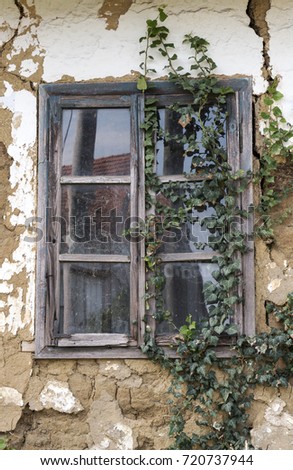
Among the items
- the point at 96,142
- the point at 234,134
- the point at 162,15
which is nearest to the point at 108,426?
the point at 96,142

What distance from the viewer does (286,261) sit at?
3619mm

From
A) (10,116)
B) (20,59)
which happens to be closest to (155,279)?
(10,116)

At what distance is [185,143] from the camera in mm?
3715

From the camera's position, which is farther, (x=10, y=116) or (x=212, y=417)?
(x=10, y=116)

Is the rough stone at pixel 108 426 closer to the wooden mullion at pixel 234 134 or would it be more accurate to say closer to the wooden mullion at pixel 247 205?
the wooden mullion at pixel 247 205

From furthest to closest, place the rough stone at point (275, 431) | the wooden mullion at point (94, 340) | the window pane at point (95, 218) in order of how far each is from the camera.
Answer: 1. the window pane at point (95, 218)
2. the wooden mullion at point (94, 340)
3. the rough stone at point (275, 431)

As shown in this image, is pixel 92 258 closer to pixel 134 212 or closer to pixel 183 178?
pixel 134 212

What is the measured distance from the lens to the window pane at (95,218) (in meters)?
3.71

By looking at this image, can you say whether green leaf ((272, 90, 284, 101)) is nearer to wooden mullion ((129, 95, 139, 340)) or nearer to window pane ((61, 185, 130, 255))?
wooden mullion ((129, 95, 139, 340))

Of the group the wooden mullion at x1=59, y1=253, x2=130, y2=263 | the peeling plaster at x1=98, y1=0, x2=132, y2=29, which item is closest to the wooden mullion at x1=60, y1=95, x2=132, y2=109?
the peeling plaster at x1=98, y1=0, x2=132, y2=29

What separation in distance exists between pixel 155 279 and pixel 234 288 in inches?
18.7

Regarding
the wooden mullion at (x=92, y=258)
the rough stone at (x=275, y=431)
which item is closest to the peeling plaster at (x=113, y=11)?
the wooden mullion at (x=92, y=258)

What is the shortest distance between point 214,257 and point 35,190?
46.5 inches

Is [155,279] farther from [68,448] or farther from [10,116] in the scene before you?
[10,116]
